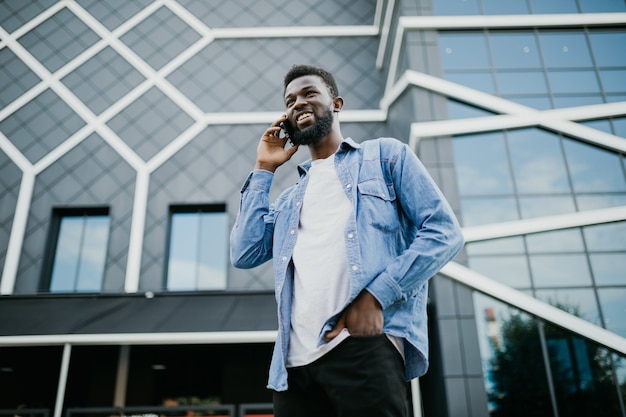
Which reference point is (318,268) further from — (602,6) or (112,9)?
(112,9)

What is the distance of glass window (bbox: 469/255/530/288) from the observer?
7449 mm

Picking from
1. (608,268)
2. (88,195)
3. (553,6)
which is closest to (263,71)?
(88,195)

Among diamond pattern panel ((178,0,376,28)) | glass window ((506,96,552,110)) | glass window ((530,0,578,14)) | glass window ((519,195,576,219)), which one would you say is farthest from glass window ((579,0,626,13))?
diamond pattern panel ((178,0,376,28))

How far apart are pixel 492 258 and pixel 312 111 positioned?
6.68 m

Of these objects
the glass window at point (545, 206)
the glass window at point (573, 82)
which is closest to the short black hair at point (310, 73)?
the glass window at point (545, 206)

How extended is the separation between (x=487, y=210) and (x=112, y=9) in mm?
10058

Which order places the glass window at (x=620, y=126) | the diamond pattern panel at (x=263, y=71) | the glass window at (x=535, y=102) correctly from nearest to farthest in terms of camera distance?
the glass window at (x=620, y=126)
the glass window at (x=535, y=102)
the diamond pattern panel at (x=263, y=71)

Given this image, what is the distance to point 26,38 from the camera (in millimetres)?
11039

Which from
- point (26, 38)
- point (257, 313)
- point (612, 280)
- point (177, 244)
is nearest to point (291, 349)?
point (257, 313)

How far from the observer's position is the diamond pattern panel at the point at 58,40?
1084cm

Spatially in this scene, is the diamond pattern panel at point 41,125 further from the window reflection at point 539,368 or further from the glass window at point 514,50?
the window reflection at point 539,368

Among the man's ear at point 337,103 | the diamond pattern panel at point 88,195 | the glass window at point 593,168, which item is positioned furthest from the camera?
the diamond pattern panel at point 88,195

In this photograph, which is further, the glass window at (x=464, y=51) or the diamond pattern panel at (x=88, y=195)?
the diamond pattern panel at (x=88, y=195)

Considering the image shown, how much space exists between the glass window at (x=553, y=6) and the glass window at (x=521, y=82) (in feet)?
4.76
